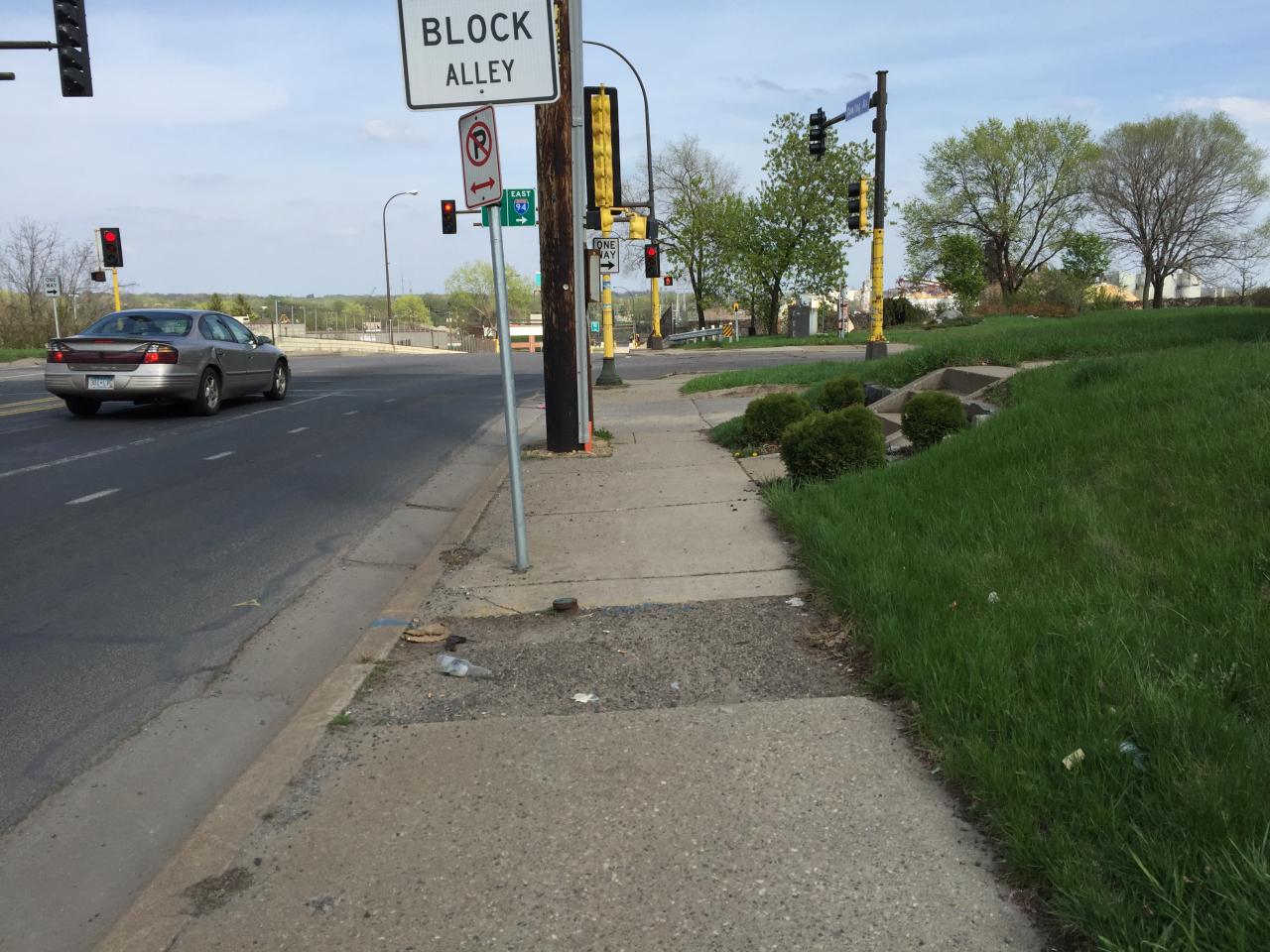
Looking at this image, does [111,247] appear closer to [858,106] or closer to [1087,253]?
[858,106]

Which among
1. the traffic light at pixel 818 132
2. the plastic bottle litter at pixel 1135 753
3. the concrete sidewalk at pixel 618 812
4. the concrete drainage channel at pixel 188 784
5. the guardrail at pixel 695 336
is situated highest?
the traffic light at pixel 818 132

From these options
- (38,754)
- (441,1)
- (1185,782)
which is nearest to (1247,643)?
(1185,782)

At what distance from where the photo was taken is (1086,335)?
11.3 meters

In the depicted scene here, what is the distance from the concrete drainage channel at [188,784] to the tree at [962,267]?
5580 cm

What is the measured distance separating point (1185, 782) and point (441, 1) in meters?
4.91

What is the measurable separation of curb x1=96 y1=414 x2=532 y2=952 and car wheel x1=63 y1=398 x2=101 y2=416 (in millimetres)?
11029

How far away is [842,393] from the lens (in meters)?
10.4

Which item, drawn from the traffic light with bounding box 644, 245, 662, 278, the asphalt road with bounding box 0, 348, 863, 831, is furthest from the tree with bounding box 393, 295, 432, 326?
the asphalt road with bounding box 0, 348, 863, 831

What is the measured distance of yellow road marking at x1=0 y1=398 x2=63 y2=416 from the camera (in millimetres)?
15461

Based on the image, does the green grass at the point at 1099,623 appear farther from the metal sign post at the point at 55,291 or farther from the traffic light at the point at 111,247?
the metal sign post at the point at 55,291

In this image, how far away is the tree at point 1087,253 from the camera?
65688mm

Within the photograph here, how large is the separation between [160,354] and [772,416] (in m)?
8.95

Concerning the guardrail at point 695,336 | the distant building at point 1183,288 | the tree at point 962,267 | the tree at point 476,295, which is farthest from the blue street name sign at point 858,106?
the tree at point 476,295

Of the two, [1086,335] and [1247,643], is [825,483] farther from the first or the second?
[1086,335]
